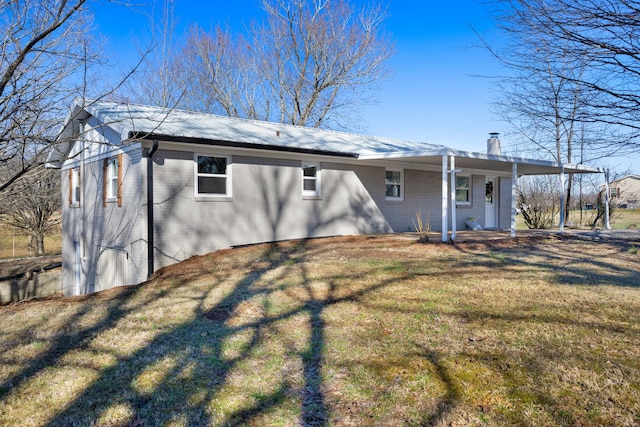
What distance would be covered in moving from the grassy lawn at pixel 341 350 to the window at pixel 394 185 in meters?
7.38

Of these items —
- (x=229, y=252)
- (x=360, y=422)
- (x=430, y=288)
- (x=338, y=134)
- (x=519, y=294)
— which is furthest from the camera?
(x=338, y=134)

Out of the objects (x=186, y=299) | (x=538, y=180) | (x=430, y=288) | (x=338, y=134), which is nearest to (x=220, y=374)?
(x=186, y=299)

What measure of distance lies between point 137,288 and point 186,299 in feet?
6.73

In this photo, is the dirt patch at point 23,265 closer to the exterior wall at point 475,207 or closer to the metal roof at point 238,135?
the metal roof at point 238,135

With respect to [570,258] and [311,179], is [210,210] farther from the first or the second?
[570,258]

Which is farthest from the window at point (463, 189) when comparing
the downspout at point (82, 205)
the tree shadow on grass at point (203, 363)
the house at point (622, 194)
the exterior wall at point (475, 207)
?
the downspout at point (82, 205)

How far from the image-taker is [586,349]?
171 inches

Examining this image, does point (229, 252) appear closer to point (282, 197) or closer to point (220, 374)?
point (282, 197)

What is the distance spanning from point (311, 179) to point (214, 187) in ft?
10.6

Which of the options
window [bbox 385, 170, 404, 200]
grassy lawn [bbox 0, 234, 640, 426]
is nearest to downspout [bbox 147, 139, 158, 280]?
grassy lawn [bbox 0, 234, 640, 426]

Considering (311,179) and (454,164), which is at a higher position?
(454,164)

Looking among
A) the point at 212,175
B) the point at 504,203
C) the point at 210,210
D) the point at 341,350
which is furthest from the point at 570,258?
the point at 504,203

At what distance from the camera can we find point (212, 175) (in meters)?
11.3

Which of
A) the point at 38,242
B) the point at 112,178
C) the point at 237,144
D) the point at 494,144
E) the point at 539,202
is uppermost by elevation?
the point at 494,144
